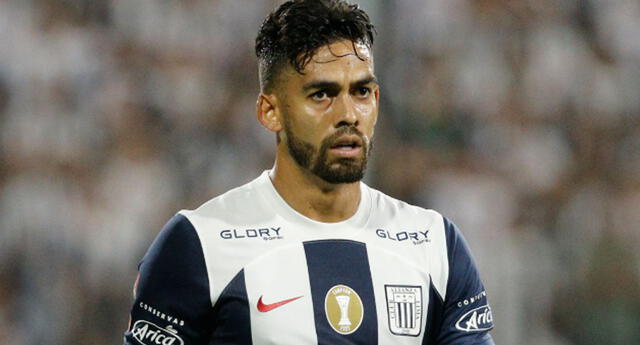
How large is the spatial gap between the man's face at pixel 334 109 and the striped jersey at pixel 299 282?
0.22 m

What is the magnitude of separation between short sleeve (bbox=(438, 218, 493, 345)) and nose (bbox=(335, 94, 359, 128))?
0.52 metres

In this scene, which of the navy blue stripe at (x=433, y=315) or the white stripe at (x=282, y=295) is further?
the navy blue stripe at (x=433, y=315)

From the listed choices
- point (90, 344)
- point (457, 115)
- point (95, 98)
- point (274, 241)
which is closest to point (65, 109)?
point (95, 98)

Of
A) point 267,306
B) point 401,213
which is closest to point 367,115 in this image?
point 401,213

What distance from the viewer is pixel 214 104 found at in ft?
20.6

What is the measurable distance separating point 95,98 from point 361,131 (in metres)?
3.42

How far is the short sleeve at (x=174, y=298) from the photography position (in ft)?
10.0

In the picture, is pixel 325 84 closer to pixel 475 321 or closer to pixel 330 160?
pixel 330 160

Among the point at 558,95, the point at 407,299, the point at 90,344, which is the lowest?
the point at 90,344

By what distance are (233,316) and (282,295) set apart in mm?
155

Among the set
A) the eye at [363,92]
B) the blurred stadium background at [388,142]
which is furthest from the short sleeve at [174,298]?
the blurred stadium background at [388,142]

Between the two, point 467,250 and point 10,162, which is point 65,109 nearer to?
point 10,162

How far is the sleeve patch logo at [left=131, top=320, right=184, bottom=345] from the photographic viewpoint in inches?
120

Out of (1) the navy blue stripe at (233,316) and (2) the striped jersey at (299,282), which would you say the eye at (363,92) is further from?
(1) the navy blue stripe at (233,316)
